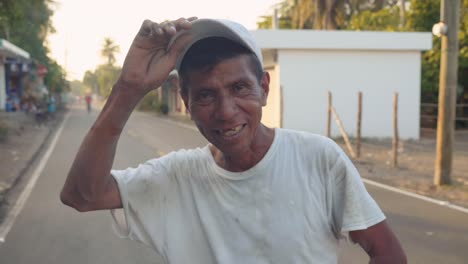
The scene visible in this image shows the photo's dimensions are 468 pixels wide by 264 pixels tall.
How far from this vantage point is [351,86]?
19.3m

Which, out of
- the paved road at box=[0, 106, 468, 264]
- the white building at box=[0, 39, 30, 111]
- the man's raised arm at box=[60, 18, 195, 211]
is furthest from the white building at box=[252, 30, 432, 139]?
the man's raised arm at box=[60, 18, 195, 211]

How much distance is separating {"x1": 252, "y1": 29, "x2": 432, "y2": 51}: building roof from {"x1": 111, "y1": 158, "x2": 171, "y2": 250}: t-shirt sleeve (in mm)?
17347

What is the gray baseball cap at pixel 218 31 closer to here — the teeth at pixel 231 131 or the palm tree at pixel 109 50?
the teeth at pixel 231 131

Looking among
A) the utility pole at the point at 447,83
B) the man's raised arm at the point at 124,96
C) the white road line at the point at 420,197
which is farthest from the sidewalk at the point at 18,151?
the man's raised arm at the point at 124,96

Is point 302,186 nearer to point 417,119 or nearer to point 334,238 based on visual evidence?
point 334,238

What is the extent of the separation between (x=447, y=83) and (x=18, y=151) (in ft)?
37.6

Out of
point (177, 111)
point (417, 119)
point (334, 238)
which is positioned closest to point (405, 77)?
point (417, 119)

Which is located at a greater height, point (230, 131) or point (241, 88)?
point (241, 88)

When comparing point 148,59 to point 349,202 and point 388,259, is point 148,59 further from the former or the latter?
point 388,259

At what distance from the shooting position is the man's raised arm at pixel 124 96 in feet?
4.77

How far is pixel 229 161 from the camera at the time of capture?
5.27 ft

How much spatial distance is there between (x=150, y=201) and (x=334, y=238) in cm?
56

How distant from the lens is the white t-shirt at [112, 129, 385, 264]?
59.4 inches

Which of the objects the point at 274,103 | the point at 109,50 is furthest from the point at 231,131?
the point at 109,50
